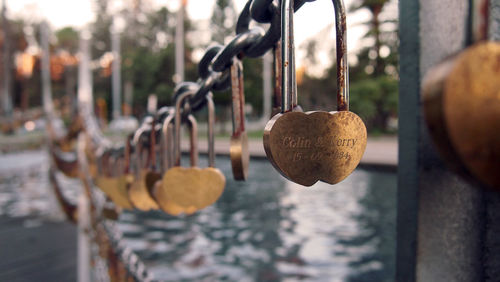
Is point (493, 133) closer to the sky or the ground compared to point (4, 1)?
closer to the ground

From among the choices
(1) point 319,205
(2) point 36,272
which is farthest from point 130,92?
(2) point 36,272

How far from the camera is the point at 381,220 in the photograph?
5777mm

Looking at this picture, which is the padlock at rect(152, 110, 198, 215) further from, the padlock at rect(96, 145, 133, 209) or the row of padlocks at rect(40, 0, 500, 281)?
the padlock at rect(96, 145, 133, 209)

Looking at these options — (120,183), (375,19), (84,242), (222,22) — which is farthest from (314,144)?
(222,22)

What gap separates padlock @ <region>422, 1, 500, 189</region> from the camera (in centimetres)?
27

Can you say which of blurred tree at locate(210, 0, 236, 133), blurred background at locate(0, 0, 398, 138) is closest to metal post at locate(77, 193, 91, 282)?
blurred background at locate(0, 0, 398, 138)

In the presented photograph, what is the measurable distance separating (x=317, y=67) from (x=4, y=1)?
15.9 meters

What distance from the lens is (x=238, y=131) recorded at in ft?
2.36

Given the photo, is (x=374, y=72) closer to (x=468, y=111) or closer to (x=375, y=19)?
(x=375, y=19)

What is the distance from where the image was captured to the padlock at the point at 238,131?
2.22 ft

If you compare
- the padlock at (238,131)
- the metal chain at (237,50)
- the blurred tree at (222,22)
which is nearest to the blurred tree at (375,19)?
the blurred tree at (222,22)

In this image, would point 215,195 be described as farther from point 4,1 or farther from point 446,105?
point 4,1

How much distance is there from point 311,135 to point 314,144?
0.01m

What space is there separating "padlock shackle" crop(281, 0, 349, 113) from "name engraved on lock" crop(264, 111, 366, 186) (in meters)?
0.03
